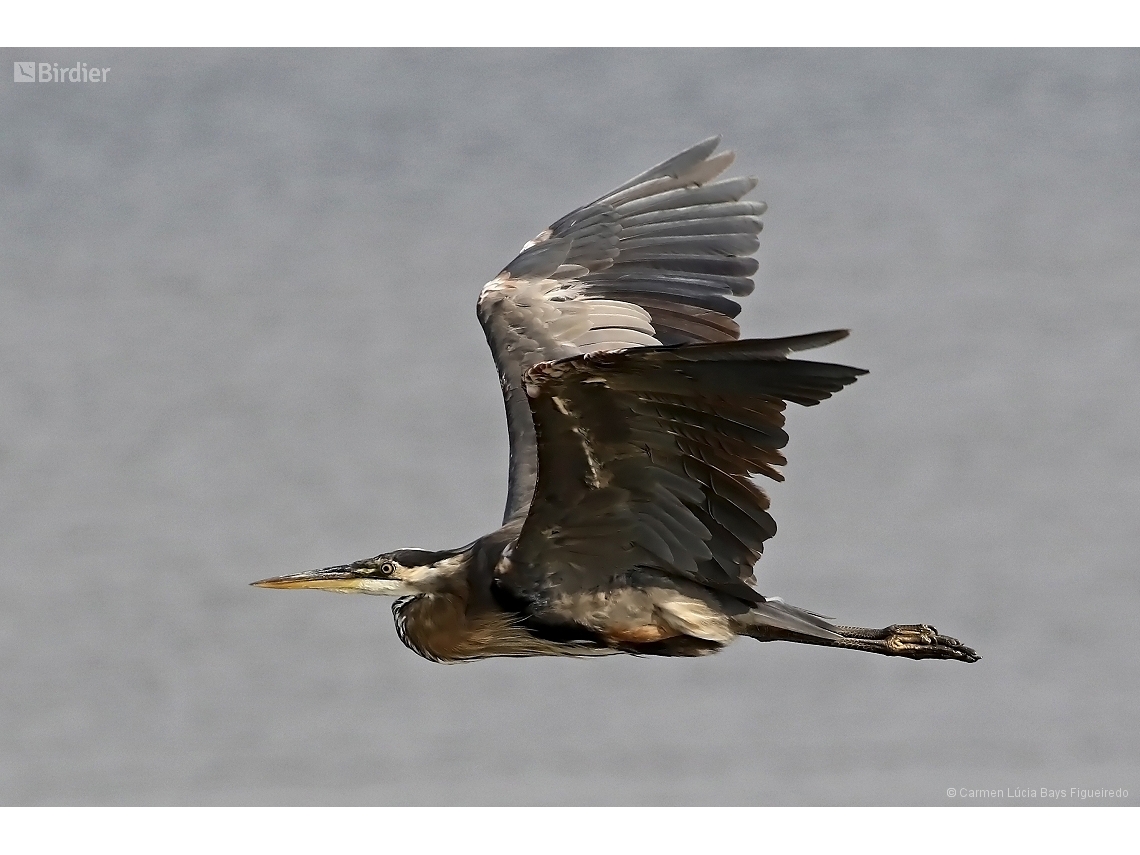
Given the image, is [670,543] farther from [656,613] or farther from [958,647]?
[958,647]

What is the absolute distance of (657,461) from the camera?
462cm

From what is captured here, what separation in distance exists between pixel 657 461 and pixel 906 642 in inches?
50.2

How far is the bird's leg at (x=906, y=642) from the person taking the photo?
209 inches

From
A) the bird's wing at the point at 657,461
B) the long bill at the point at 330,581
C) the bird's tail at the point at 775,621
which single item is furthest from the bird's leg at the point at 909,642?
the long bill at the point at 330,581

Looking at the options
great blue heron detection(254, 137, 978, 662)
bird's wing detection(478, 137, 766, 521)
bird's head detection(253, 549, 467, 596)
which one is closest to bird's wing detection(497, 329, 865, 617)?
great blue heron detection(254, 137, 978, 662)

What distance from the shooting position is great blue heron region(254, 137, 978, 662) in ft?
14.2

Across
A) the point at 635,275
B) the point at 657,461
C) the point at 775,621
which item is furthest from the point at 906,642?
the point at 635,275

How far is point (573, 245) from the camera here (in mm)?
6672

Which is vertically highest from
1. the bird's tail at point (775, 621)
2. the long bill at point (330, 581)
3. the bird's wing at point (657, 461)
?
the bird's wing at point (657, 461)

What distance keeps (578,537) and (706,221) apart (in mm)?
1942

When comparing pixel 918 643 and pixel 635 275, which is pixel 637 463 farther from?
pixel 635 275

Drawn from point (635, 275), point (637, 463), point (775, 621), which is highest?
point (635, 275)

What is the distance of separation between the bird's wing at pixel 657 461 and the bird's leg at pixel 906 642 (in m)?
0.51

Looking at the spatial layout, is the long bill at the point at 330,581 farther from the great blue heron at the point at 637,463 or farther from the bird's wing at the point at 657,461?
the bird's wing at the point at 657,461
